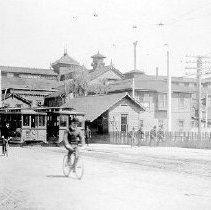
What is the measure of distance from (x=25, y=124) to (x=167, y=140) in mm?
11155

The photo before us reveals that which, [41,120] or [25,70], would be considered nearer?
[41,120]

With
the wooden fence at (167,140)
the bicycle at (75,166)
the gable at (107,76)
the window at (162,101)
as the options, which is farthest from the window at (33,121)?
the gable at (107,76)

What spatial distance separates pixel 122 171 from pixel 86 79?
174ft

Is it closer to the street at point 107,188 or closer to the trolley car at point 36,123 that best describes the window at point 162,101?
the trolley car at point 36,123

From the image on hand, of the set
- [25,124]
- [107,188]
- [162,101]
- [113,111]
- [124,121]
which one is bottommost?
[107,188]

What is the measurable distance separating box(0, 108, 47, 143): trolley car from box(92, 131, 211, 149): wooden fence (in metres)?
7.02

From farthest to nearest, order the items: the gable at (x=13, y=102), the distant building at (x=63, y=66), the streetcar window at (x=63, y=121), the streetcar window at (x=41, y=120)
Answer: the distant building at (x=63, y=66) → the gable at (x=13, y=102) → the streetcar window at (x=63, y=121) → the streetcar window at (x=41, y=120)

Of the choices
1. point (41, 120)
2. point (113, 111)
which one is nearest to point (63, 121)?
point (41, 120)

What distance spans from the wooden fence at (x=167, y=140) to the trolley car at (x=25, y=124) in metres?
7.02

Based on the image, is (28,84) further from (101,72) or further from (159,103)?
(159,103)

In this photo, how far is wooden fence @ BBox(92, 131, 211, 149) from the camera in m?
32.5

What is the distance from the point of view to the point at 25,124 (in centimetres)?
3372

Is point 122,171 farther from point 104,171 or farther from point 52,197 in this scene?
point 52,197

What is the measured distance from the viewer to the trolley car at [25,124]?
3344cm
